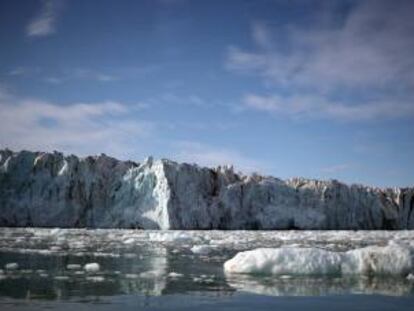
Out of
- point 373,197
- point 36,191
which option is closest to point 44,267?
point 36,191

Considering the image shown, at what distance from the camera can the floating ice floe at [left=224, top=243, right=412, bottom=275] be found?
8055mm

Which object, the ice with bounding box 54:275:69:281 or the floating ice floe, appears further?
the floating ice floe

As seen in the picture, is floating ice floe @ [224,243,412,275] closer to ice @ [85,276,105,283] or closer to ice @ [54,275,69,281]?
ice @ [85,276,105,283]

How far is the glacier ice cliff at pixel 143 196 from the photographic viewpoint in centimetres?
3188

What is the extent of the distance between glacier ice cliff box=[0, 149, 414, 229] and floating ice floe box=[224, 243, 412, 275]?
78.4 feet

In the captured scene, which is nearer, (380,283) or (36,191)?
(380,283)

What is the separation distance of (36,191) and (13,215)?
194cm

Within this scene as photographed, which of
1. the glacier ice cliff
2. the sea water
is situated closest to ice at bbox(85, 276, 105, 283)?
the sea water

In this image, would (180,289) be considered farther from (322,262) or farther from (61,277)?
(322,262)

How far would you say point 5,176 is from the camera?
104ft

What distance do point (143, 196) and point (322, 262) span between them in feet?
84.4

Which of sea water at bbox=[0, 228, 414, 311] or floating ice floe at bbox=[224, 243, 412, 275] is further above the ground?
floating ice floe at bbox=[224, 243, 412, 275]

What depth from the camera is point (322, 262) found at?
8039 mm

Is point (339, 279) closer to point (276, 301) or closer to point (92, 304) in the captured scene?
point (276, 301)
